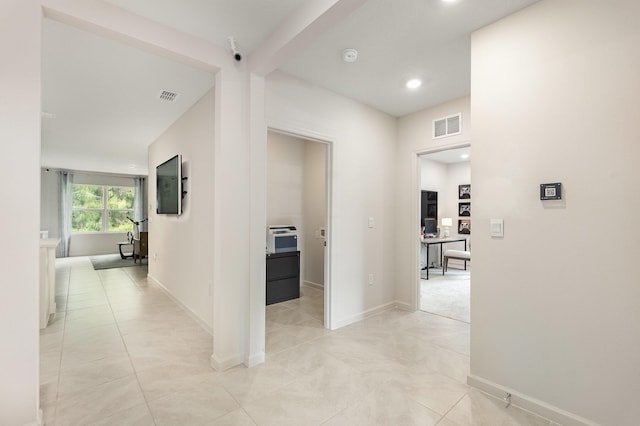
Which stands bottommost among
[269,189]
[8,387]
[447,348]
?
[447,348]

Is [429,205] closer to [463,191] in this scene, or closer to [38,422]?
[463,191]

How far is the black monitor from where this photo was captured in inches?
262

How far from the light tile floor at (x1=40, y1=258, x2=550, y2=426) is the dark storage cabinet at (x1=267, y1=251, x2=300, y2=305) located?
0.49m

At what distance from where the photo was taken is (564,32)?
178 cm

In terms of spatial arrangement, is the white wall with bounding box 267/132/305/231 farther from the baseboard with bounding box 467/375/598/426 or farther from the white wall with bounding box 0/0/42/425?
the baseboard with bounding box 467/375/598/426

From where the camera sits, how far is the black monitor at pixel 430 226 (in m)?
6.66

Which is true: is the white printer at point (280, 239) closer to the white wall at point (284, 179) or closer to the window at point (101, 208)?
the white wall at point (284, 179)

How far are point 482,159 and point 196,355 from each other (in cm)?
286

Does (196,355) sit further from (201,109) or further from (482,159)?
(482,159)

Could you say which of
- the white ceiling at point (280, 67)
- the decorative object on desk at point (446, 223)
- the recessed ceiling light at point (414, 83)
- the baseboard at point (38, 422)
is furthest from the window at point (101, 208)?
the recessed ceiling light at point (414, 83)

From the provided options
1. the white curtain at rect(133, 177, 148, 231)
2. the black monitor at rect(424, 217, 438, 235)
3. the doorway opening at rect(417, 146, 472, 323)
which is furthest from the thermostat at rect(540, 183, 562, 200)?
the white curtain at rect(133, 177, 148, 231)

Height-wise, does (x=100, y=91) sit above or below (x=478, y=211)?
above

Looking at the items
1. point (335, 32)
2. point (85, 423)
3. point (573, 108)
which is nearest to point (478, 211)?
point (573, 108)

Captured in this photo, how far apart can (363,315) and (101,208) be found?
949cm
